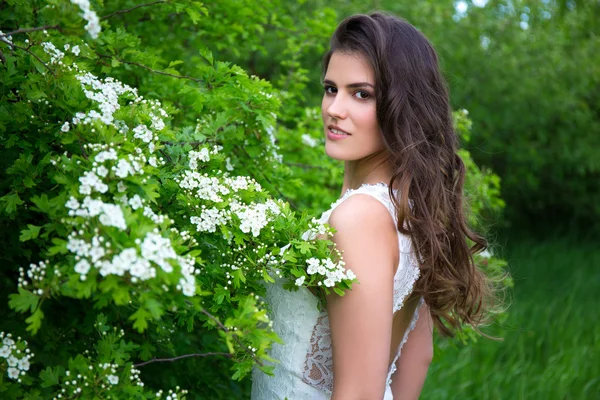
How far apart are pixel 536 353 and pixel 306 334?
324 centimetres

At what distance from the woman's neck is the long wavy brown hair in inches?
2.1

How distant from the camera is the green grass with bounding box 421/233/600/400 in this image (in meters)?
4.16

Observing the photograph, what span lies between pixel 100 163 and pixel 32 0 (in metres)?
1.10

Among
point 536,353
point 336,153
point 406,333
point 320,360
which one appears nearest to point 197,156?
point 336,153

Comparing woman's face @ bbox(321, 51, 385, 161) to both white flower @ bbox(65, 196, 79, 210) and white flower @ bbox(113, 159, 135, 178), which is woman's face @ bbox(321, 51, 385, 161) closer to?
white flower @ bbox(113, 159, 135, 178)

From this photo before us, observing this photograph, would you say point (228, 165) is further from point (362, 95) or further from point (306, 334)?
point (306, 334)

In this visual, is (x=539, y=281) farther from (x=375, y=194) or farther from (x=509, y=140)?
(x=375, y=194)

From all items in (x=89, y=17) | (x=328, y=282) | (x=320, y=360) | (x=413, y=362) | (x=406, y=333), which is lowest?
(x=413, y=362)

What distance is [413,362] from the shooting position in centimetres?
254

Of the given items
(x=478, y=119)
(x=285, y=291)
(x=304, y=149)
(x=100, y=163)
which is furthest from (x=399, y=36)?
(x=478, y=119)

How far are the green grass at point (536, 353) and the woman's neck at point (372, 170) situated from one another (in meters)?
1.07

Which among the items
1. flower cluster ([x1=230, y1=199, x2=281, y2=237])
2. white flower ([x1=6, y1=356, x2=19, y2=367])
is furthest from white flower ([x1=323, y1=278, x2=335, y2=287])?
white flower ([x1=6, y1=356, x2=19, y2=367])

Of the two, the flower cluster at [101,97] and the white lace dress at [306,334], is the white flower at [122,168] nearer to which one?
the flower cluster at [101,97]

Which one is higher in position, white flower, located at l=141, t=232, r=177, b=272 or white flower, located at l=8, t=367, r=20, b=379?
white flower, located at l=141, t=232, r=177, b=272
